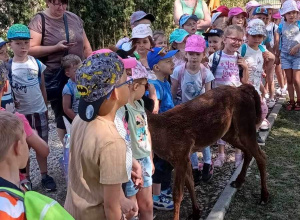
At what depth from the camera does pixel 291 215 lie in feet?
13.7

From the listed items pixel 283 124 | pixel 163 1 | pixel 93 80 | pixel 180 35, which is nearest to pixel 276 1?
pixel 163 1

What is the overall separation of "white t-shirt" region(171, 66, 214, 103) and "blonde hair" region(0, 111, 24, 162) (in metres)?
2.98

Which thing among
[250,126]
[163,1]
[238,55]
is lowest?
[250,126]

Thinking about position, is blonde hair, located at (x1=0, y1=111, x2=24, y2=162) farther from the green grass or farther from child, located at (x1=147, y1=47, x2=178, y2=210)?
the green grass

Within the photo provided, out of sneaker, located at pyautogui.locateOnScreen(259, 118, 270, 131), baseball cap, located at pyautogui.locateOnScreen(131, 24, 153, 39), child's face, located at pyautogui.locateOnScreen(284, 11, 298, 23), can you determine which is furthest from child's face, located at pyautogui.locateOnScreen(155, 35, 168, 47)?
child's face, located at pyautogui.locateOnScreen(284, 11, 298, 23)

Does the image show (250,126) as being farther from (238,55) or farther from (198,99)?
(238,55)

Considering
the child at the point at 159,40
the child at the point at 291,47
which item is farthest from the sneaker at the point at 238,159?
the child at the point at 291,47

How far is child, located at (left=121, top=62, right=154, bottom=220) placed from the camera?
3193 millimetres

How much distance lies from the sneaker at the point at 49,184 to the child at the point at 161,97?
1236mm

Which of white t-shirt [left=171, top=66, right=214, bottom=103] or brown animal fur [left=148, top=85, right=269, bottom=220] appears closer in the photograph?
brown animal fur [left=148, top=85, right=269, bottom=220]

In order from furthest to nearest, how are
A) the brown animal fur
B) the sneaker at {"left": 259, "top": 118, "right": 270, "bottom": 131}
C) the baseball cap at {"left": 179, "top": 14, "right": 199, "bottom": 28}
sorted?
the sneaker at {"left": 259, "top": 118, "right": 270, "bottom": 131} → the baseball cap at {"left": 179, "top": 14, "right": 199, "bottom": 28} → the brown animal fur

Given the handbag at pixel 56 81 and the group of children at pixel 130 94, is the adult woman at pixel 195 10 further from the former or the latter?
the handbag at pixel 56 81

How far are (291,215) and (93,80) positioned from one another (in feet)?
9.61

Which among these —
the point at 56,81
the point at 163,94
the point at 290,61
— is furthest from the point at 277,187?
the point at 290,61
